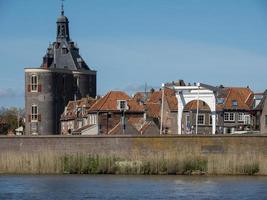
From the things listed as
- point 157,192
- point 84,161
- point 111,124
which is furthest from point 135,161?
point 111,124

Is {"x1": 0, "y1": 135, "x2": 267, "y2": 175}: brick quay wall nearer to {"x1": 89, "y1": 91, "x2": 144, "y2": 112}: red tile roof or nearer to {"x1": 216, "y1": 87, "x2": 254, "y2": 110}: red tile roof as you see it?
{"x1": 89, "y1": 91, "x2": 144, "y2": 112}: red tile roof

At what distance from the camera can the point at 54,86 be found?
9269 cm

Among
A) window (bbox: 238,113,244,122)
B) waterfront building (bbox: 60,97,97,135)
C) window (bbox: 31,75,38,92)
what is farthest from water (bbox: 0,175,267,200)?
window (bbox: 31,75,38,92)

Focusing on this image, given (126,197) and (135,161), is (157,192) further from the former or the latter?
→ (135,161)

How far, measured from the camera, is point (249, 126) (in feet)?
255

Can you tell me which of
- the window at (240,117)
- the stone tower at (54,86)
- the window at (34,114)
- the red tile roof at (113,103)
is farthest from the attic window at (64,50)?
the window at (240,117)

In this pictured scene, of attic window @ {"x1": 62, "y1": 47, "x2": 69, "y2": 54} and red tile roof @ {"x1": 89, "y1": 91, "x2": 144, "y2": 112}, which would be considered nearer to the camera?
red tile roof @ {"x1": 89, "y1": 91, "x2": 144, "y2": 112}

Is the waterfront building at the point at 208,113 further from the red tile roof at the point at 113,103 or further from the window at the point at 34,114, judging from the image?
the window at the point at 34,114

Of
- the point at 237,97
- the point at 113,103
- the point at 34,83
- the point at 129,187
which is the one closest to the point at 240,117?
the point at 237,97

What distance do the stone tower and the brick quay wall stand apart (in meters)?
33.9

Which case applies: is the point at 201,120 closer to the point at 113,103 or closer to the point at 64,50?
the point at 113,103

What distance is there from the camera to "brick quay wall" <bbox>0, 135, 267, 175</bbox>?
158ft

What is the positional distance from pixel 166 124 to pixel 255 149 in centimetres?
2961

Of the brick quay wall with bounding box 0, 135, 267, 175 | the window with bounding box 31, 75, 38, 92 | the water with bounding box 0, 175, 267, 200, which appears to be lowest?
the water with bounding box 0, 175, 267, 200
